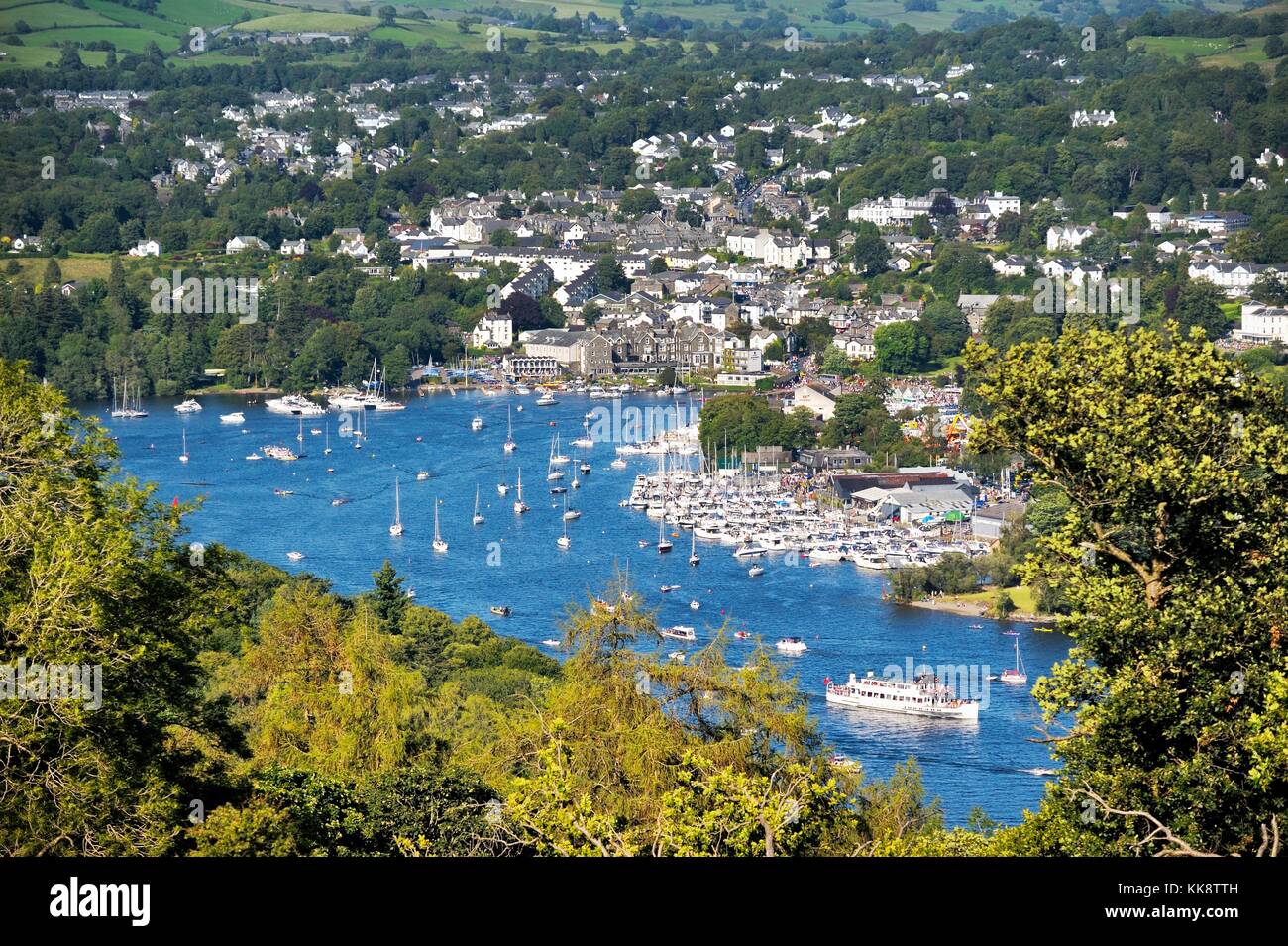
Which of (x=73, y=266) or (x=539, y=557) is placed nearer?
(x=539, y=557)

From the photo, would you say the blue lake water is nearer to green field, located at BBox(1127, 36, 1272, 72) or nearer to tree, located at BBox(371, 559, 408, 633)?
tree, located at BBox(371, 559, 408, 633)

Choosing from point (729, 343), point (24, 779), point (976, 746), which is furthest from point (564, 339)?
point (24, 779)

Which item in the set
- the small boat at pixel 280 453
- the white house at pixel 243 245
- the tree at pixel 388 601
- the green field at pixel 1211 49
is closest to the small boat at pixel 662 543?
the tree at pixel 388 601

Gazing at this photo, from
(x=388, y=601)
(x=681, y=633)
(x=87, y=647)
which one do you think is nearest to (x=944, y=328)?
(x=681, y=633)

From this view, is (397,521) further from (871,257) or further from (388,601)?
(871,257)

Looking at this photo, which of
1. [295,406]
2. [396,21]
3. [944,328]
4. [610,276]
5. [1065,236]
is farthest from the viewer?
[396,21]
